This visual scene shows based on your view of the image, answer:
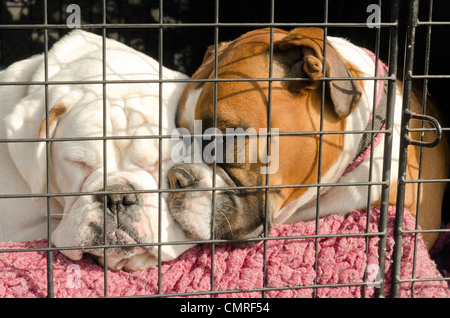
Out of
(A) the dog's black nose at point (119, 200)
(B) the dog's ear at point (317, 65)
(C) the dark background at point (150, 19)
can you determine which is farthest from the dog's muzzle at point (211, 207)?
(C) the dark background at point (150, 19)

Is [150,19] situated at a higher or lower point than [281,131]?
higher

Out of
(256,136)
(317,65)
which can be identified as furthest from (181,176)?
(317,65)

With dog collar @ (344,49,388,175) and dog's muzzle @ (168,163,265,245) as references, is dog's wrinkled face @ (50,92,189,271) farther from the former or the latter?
dog collar @ (344,49,388,175)

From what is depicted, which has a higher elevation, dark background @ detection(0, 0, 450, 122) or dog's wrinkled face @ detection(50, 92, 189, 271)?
dark background @ detection(0, 0, 450, 122)

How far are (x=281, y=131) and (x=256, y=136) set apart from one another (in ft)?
0.32

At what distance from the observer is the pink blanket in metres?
1.78

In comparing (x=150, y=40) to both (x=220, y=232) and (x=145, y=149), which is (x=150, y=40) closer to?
(x=145, y=149)

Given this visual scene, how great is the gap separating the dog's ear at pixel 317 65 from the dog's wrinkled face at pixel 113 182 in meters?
0.46

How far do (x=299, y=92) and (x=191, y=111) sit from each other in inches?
13.8

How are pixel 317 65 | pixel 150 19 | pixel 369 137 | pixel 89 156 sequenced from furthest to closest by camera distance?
pixel 150 19 → pixel 369 137 → pixel 89 156 → pixel 317 65

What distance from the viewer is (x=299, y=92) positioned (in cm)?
192

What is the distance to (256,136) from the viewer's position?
1.84m

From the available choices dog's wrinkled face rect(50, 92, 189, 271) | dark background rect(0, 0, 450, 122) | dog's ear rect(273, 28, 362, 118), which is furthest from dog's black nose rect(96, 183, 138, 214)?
dark background rect(0, 0, 450, 122)

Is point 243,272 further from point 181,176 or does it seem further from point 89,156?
point 89,156
